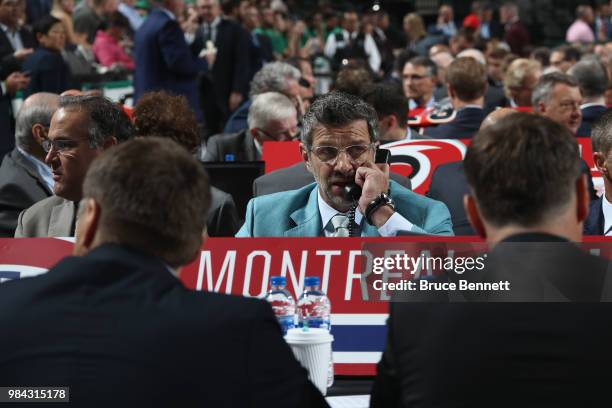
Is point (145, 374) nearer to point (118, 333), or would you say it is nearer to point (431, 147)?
point (118, 333)

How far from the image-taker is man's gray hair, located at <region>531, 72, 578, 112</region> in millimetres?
8047

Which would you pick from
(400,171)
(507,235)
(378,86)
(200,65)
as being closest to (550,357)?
(507,235)

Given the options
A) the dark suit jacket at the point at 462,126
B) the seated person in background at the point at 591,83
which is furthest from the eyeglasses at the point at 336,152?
the seated person in background at the point at 591,83

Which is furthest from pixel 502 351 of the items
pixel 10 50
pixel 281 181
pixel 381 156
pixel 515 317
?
pixel 10 50

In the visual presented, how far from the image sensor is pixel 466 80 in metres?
9.13

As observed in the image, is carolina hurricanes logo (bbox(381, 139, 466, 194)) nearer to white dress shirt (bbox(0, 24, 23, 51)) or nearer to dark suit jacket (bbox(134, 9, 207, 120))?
dark suit jacket (bbox(134, 9, 207, 120))

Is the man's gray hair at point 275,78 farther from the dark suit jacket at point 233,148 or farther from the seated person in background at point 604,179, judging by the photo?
the seated person in background at point 604,179

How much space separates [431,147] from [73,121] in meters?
2.60

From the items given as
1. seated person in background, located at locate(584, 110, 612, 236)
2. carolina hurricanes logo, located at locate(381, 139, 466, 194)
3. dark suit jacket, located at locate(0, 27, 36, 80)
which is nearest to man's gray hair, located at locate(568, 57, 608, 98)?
carolina hurricanes logo, located at locate(381, 139, 466, 194)

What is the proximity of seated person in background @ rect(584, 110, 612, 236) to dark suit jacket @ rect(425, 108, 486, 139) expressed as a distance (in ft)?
10.7

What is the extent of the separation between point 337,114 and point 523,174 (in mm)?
2304

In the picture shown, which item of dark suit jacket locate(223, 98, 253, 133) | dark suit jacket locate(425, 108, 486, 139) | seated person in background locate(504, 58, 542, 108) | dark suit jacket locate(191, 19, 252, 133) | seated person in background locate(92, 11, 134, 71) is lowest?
dark suit jacket locate(425, 108, 486, 139)

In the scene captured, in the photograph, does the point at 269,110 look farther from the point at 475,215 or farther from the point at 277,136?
the point at 475,215

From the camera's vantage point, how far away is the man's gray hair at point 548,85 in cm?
805
